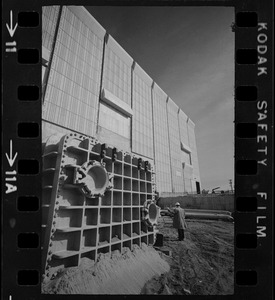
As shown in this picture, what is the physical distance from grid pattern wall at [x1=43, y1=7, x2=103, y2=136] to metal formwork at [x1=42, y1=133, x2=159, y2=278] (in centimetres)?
1019

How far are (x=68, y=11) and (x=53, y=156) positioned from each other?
1628 cm

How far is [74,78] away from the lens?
17.3 m

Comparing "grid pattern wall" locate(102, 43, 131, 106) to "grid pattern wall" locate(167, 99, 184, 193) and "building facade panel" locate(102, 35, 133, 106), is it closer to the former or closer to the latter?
"building facade panel" locate(102, 35, 133, 106)

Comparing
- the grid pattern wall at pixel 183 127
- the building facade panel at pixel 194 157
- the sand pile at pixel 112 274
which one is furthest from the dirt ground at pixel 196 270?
the building facade panel at pixel 194 157

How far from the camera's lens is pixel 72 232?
5.40m

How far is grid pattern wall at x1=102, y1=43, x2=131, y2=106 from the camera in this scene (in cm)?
2097

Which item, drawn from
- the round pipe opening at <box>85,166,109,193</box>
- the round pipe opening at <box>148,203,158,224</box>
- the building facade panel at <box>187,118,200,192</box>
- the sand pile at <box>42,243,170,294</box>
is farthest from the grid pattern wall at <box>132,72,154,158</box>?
the round pipe opening at <box>85,166,109,193</box>

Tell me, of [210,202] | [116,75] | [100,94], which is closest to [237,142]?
[100,94]

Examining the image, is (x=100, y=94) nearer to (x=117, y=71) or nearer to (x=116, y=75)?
(x=116, y=75)

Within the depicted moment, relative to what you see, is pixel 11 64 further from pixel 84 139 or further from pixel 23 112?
pixel 84 139

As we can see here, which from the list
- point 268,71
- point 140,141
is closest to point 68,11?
point 140,141

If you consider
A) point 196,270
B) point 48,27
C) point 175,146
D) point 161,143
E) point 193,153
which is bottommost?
point 196,270

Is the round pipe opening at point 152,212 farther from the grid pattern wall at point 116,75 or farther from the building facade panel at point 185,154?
the building facade panel at point 185,154

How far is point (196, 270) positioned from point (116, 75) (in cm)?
2002
